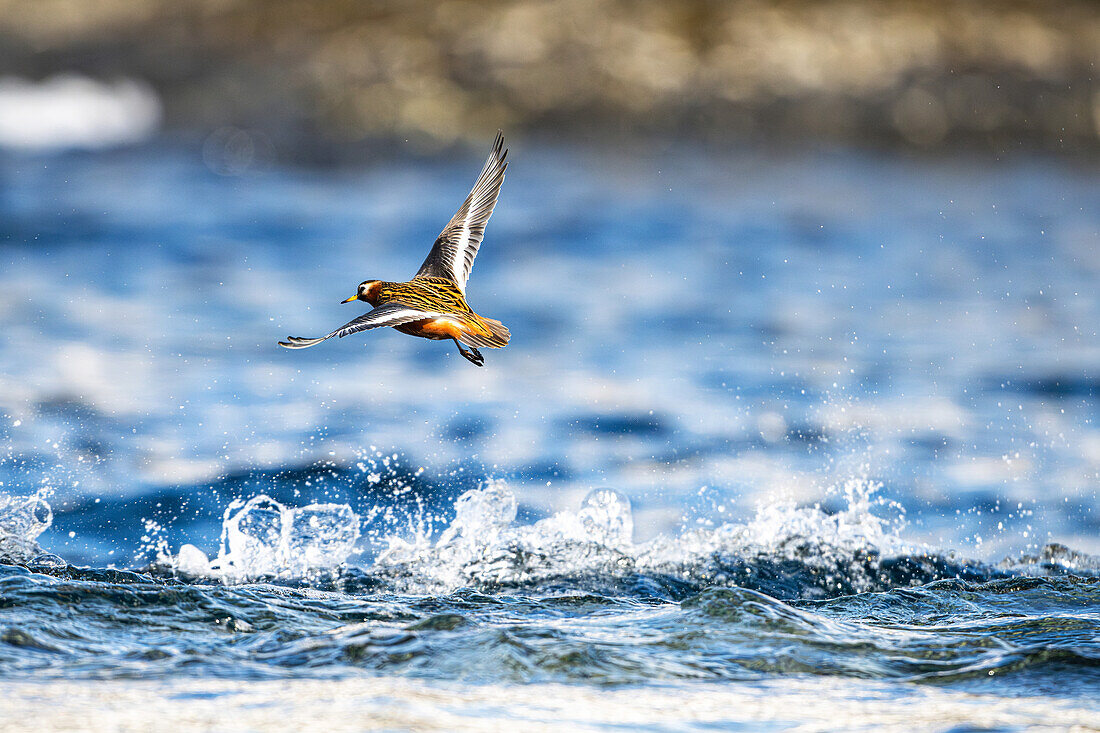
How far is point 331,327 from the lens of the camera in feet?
34.0

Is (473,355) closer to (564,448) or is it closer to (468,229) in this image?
(468,229)

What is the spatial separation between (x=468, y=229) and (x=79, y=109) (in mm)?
12287

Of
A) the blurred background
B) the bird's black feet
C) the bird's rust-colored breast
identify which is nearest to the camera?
the bird's rust-colored breast

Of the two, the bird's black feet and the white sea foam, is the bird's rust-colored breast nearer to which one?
the bird's black feet

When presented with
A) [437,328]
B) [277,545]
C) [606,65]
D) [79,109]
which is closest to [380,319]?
[437,328]

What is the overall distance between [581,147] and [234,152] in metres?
4.34

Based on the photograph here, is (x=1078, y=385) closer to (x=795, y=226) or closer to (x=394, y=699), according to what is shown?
(x=795, y=226)

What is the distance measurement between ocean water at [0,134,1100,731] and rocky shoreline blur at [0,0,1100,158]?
0.75m

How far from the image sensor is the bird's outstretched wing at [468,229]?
5.86 metres

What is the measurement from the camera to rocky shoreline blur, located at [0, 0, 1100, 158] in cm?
1641

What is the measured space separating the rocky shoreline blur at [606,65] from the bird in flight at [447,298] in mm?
10466

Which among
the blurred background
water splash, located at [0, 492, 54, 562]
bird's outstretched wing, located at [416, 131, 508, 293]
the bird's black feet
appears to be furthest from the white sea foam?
the bird's black feet

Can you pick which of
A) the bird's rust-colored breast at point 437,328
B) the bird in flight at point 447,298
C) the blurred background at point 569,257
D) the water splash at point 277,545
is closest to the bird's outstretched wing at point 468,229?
the bird in flight at point 447,298

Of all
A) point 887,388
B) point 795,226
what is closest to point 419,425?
point 887,388
